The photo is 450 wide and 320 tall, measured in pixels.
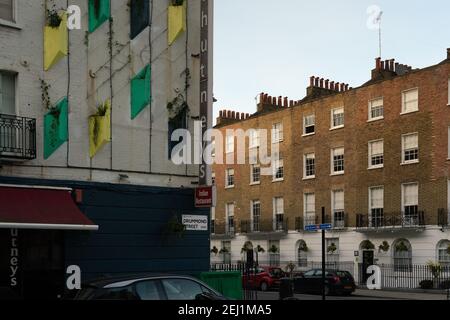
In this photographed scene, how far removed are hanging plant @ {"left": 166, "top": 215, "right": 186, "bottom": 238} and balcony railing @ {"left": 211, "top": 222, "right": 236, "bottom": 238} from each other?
34883 mm

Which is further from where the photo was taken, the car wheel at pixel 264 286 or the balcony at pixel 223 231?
the balcony at pixel 223 231

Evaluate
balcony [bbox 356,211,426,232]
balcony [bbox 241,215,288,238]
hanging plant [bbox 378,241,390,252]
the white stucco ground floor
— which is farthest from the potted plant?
balcony [bbox 241,215,288,238]

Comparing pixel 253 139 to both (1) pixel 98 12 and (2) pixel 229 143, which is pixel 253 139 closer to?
(2) pixel 229 143

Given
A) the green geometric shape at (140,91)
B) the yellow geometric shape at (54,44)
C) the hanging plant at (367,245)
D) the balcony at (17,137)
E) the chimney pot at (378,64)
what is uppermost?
the chimney pot at (378,64)

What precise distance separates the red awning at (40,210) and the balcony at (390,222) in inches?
1079

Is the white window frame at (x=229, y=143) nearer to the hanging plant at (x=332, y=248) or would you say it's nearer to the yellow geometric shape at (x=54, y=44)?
the hanging plant at (x=332, y=248)

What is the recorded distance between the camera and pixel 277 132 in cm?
5088

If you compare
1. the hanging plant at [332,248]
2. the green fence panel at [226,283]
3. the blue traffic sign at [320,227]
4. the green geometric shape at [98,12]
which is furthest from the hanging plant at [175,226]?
the hanging plant at [332,248]

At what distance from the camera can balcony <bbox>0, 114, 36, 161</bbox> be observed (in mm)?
15866

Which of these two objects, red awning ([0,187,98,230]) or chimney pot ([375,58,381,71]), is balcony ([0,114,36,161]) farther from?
chimney pot ([375,58,381,71])

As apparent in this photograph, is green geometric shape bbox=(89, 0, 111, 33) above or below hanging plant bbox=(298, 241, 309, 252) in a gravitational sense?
above

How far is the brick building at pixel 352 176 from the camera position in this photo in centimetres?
3903

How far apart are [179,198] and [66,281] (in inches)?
168
